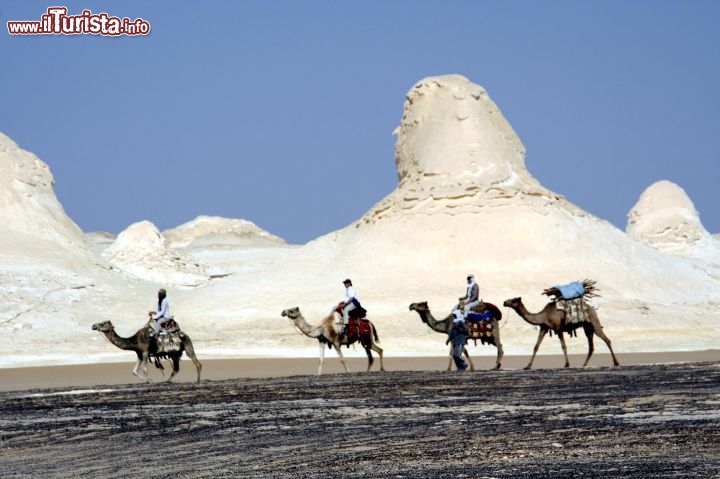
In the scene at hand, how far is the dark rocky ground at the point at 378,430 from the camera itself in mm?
12664

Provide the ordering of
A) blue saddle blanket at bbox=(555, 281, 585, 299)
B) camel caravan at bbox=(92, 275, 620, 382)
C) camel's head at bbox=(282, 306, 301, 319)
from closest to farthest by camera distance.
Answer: camel caravan at bbox=(92, 275, 620, 382) < camel's head at bbox=(282, 306, 301, 319) < blue saddle blanket at bbox=(555, 281, 585, 299)

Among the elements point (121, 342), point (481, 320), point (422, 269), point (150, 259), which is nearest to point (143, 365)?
point (121, 342)

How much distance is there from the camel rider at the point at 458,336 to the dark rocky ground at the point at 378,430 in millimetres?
3859

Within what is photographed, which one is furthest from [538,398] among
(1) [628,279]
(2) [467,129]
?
(2) [467,129]

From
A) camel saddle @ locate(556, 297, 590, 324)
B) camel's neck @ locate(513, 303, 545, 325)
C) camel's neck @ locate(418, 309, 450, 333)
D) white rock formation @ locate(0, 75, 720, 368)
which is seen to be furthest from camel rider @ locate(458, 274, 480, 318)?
white rock formation @ locate(0, 75, 720, 368)

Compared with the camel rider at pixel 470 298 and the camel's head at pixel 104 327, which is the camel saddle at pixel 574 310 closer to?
the camel rider at pixel 470 298

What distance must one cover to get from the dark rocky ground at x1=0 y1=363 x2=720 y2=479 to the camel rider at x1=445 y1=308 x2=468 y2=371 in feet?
12.7

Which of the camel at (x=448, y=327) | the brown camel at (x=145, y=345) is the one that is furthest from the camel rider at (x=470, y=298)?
the brown camel at (x=145, y=345)

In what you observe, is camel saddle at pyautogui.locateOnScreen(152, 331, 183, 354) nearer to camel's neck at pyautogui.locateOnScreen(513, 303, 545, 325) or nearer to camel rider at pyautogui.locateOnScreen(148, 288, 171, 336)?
camel rider at pyautogui.locateOnScreen(148, 288, 171, 336)

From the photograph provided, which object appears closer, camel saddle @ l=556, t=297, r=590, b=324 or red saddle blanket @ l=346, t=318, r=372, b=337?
red saddle blanket @ l=346, t=318, r=372, b=337

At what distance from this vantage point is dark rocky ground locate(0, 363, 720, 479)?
12664 mm

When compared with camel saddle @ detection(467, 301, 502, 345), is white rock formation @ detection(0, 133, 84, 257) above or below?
above

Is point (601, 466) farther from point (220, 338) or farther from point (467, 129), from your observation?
point (467, 129)

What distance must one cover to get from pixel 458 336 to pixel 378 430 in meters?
12.8
